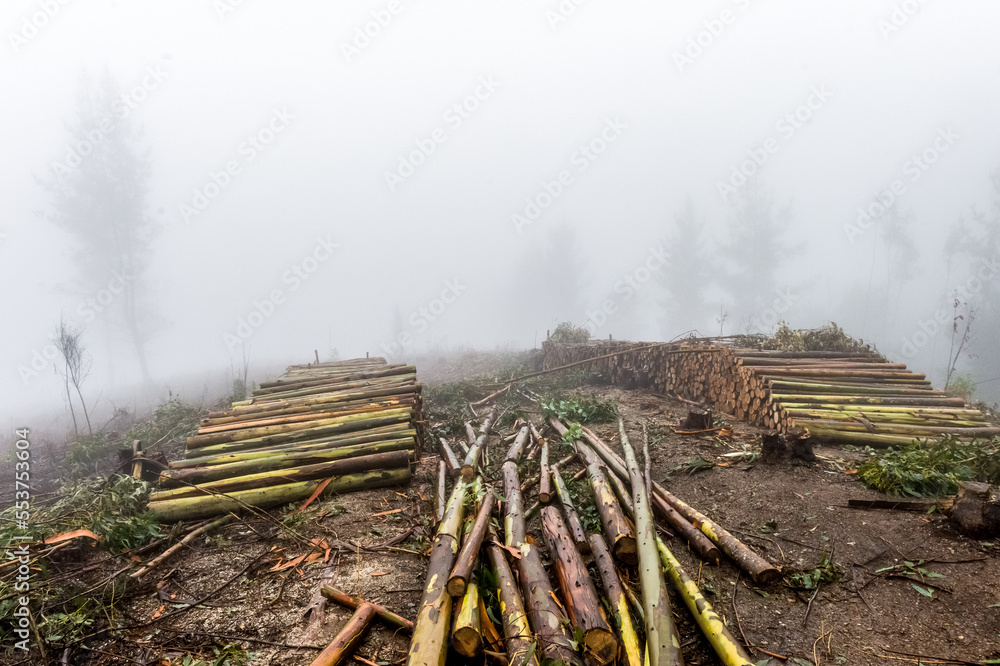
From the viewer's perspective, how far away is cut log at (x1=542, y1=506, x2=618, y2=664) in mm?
2346

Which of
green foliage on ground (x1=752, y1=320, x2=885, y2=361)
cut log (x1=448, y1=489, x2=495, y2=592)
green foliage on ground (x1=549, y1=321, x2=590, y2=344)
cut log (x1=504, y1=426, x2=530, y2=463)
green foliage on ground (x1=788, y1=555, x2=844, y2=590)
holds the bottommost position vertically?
green foliage on ground (x1=788, y1=555, x2=844, y2=590)

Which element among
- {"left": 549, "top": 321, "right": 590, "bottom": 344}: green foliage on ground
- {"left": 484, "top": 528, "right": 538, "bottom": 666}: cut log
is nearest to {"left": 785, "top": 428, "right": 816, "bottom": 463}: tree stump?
{"left": 484, "top": 528, "right": 538, "bottom": 666}: cut log

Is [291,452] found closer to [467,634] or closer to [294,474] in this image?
[294,474]

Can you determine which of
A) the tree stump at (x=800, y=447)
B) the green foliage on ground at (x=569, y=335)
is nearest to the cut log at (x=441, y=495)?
the tree stump at (x=800, y=447)

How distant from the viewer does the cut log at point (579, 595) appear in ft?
7.70

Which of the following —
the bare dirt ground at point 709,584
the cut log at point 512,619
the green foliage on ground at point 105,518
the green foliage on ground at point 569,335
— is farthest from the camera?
the green foliage on ground at point 569,335

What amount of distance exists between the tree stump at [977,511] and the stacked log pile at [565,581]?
6.67 feet

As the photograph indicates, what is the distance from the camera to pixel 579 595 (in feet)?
8.80

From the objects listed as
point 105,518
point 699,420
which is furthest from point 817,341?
point 105,518

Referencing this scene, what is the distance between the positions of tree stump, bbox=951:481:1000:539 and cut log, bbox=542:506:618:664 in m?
3.51

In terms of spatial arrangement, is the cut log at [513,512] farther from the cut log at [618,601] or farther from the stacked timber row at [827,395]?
the stacked timber row at [827,395]

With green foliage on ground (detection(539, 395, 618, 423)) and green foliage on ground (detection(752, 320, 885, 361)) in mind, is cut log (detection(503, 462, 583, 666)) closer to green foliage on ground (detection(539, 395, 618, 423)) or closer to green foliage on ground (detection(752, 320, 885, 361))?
green foliage on ground (detection(539, 395, 618, 423))

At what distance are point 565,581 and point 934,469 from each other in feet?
15.2

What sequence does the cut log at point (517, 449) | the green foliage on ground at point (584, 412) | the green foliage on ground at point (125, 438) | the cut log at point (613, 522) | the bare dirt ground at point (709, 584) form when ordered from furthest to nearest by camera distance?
the green foliage on ground at point (125, 438) → the green foliage on ground at point (584, 412) → the cut log at point (517, 449) → the cut log at point (613, 522) → the bare dirt ground at point (709, 584)
